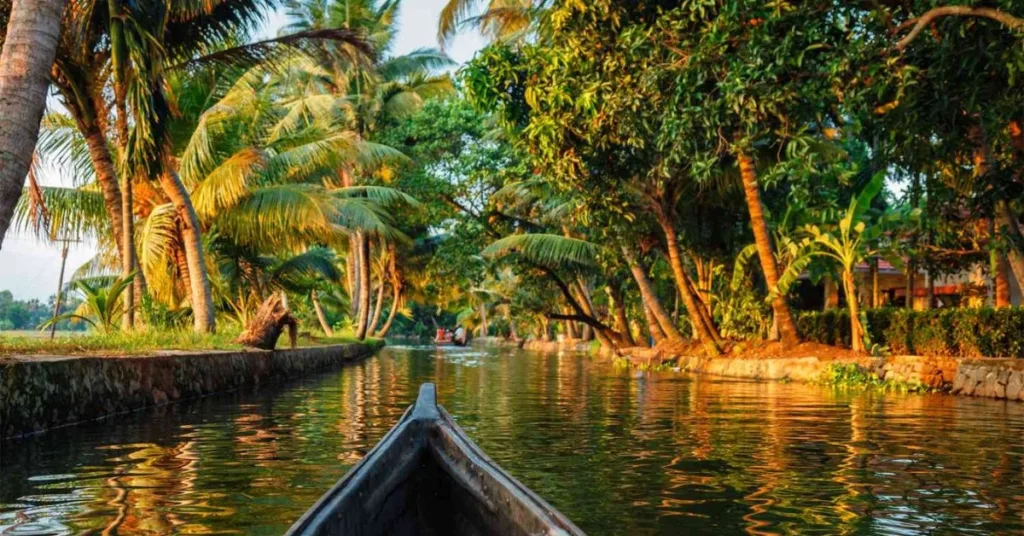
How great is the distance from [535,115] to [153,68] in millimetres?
6982

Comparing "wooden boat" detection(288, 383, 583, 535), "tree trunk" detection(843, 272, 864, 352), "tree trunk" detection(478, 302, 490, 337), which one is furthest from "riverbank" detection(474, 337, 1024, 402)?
"tree trunk" detection(478, 302, 490, 337)

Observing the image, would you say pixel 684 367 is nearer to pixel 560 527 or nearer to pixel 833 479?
pixel 833 479

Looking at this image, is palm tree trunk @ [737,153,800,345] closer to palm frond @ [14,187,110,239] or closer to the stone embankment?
the stone embankment

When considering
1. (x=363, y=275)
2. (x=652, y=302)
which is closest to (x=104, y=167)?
(x=652, y=302)

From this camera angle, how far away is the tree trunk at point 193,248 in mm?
15273

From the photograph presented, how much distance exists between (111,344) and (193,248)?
482 cm

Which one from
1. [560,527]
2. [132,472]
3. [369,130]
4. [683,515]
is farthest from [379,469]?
[369,130]

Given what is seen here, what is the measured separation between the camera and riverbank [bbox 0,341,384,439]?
7258 mm

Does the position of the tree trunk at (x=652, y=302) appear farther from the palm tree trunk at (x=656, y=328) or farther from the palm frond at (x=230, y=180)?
the palm frond at (x=230, y=180)

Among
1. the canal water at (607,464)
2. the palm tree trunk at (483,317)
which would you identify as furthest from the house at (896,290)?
the palm tree trunk at (483,317)

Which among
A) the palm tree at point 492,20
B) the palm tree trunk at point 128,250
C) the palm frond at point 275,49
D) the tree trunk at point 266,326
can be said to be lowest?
the tree trunk at point 266,326

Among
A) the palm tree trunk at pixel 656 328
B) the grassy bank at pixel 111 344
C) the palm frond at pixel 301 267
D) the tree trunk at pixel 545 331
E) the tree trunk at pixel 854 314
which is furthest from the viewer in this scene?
the tree trunk at pixel 545 331

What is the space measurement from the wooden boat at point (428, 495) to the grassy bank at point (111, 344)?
556 cm

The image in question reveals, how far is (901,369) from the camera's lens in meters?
14.4
